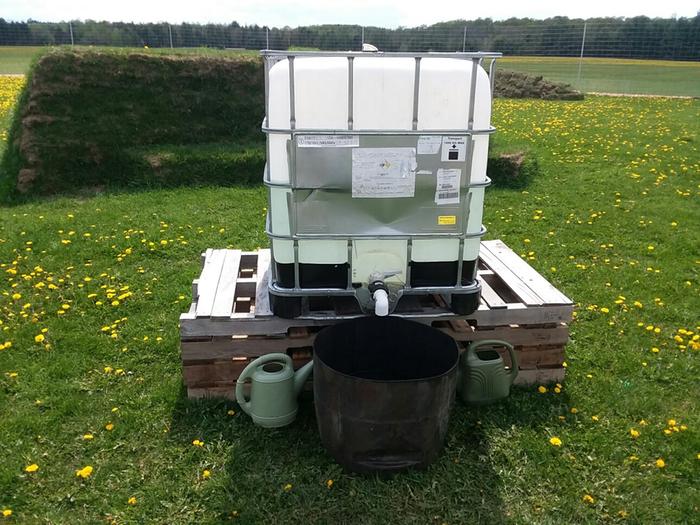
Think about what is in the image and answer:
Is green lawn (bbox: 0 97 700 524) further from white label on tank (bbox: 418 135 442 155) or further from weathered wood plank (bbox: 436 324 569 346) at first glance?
white label on tank (bbox: 418 135 442 155)

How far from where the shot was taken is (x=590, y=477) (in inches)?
111

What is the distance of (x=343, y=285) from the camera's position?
10.1ft

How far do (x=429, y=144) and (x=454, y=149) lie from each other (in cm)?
13

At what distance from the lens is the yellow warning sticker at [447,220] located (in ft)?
9.53

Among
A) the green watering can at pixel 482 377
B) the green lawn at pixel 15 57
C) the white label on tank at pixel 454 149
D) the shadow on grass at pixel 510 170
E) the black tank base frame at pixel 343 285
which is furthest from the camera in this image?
the green lawn at pixel 15 57

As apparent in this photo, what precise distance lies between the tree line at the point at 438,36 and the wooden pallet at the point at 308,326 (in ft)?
70.3

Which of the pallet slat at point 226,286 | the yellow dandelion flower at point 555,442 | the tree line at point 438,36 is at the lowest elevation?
the yellow dandelion flower at point 555,442

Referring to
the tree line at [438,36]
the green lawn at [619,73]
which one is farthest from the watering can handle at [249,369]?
the tree line at [438,36]

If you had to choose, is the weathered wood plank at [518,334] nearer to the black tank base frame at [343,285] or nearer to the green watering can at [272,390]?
the black tank base frame at [343,285]

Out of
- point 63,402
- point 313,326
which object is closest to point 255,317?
point 313,326

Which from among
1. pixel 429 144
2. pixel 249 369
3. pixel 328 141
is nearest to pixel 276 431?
A: pixel 249 369

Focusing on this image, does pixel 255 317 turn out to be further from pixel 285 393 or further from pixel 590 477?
pixel 590 477

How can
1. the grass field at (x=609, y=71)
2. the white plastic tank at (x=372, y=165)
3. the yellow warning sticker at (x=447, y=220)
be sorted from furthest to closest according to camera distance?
1. the grass field at (x=609, y=71)
2. the yellow warning sticker at (x=447, y=220)
3. the white plastic tank at (x=372, y=165)

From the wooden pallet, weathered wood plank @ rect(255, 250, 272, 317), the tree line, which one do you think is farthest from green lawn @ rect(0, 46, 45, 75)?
the wooden pallet
